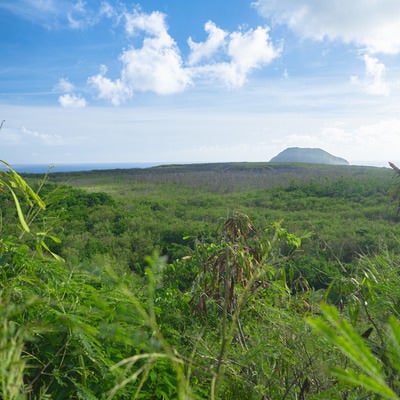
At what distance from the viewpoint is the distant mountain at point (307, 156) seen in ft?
389

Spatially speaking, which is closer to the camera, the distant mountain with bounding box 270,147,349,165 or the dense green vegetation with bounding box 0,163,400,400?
the dense green vegetation with bounding box 0,163,400,400

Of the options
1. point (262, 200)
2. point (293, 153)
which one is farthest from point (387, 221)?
point (293, 153)

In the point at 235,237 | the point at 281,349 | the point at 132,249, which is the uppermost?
the point at 235,237

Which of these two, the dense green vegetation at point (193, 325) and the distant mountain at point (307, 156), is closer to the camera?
the dense green vegetation at point (193, 325)

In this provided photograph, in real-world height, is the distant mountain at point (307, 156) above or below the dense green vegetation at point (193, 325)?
above

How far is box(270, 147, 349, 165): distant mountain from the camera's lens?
118 m

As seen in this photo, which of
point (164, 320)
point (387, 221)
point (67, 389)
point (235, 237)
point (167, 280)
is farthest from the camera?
point (387, 221)

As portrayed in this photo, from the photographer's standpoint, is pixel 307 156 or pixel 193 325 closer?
pixel 193 325

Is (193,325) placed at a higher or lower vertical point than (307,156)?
lower

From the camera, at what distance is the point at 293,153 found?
131125 mm

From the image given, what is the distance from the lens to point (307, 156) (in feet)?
409

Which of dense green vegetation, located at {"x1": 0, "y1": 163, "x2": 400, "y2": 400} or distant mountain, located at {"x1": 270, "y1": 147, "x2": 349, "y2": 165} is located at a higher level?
distant mountain, located at {"x1": 270, "y1": 147, "x2": 349, "y2": 165}

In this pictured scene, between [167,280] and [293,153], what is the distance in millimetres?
133289

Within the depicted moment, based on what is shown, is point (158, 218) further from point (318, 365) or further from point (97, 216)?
point (318, 365)
